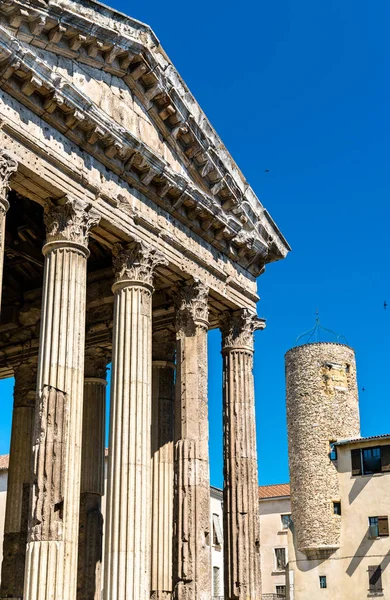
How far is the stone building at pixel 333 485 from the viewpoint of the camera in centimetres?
4628

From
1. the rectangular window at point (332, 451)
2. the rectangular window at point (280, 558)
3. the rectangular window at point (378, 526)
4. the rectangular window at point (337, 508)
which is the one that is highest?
the rectangular window at point (332, 451)

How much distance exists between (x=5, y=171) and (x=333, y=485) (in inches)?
1447

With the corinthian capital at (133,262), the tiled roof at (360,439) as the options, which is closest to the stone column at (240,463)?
the corinthian capital at (133,262)

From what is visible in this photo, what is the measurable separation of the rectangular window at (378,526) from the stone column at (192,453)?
2865 cm

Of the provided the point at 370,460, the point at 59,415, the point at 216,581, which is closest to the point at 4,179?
the point at 59,415

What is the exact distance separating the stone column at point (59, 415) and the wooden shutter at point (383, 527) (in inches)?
1304

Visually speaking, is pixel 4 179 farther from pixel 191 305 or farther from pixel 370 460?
pixel 370 460

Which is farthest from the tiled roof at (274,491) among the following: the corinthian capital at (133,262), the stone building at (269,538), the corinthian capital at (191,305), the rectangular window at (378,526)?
the corinthian capital at (133,262)

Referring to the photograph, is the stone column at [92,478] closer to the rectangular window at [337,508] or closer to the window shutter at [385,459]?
the window shutter at [385,459]

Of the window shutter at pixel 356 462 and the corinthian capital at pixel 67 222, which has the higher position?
the window shutter at pixel 356 462

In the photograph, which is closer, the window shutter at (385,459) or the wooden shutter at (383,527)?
the wooden shutter at (383,527)

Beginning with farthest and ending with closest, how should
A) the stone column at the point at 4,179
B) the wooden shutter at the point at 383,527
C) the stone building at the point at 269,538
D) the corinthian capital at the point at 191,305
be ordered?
the stone building at the point at 269,538
the wooden shutter at the point at 383,527
the corinthian capital at the point at 191,305
the stone column at the point at 4,179

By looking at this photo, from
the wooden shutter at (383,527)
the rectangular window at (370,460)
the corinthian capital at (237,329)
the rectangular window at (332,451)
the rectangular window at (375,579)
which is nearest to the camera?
the corinthian capital at (237,329)

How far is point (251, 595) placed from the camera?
2016 cm
